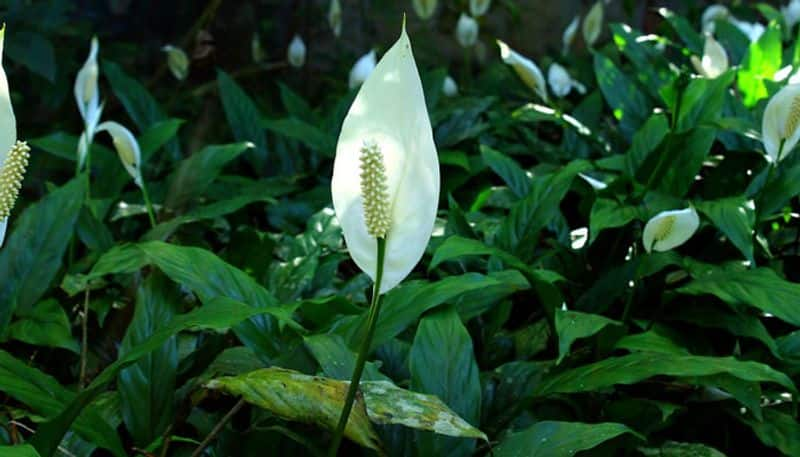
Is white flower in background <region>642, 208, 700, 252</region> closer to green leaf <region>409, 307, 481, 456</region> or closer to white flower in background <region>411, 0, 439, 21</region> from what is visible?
green leaf <region>409, 307, 481, 456</region>

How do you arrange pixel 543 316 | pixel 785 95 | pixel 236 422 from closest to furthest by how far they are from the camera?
pixel 236 422
pixel 785 95
pixel 543 316

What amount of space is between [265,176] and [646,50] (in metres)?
1.16

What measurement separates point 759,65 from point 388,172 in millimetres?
1985

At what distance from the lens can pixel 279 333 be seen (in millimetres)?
1558

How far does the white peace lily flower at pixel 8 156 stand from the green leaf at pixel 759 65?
6.69 ft

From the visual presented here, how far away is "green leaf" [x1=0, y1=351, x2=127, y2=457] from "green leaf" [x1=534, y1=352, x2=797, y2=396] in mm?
581

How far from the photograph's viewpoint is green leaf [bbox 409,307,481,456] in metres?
1.38

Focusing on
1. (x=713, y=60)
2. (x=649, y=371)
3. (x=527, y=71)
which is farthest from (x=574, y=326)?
(x=713, y=60)

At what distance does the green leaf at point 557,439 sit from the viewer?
1211 mm

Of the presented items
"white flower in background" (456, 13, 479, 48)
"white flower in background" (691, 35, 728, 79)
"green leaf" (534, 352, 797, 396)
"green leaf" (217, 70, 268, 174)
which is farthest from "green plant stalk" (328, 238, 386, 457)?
"white flower in background" (456, 13, 479, 48)

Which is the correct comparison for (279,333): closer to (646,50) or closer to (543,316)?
(543,316)

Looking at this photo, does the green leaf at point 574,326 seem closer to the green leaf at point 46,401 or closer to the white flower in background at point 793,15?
the green leaf at point 46,401

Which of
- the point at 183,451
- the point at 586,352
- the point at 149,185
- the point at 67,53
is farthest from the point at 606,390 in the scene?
the point at 67,53

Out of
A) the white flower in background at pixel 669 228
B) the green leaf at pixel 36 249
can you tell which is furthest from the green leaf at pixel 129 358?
the white flower in background at pixel 669 228
